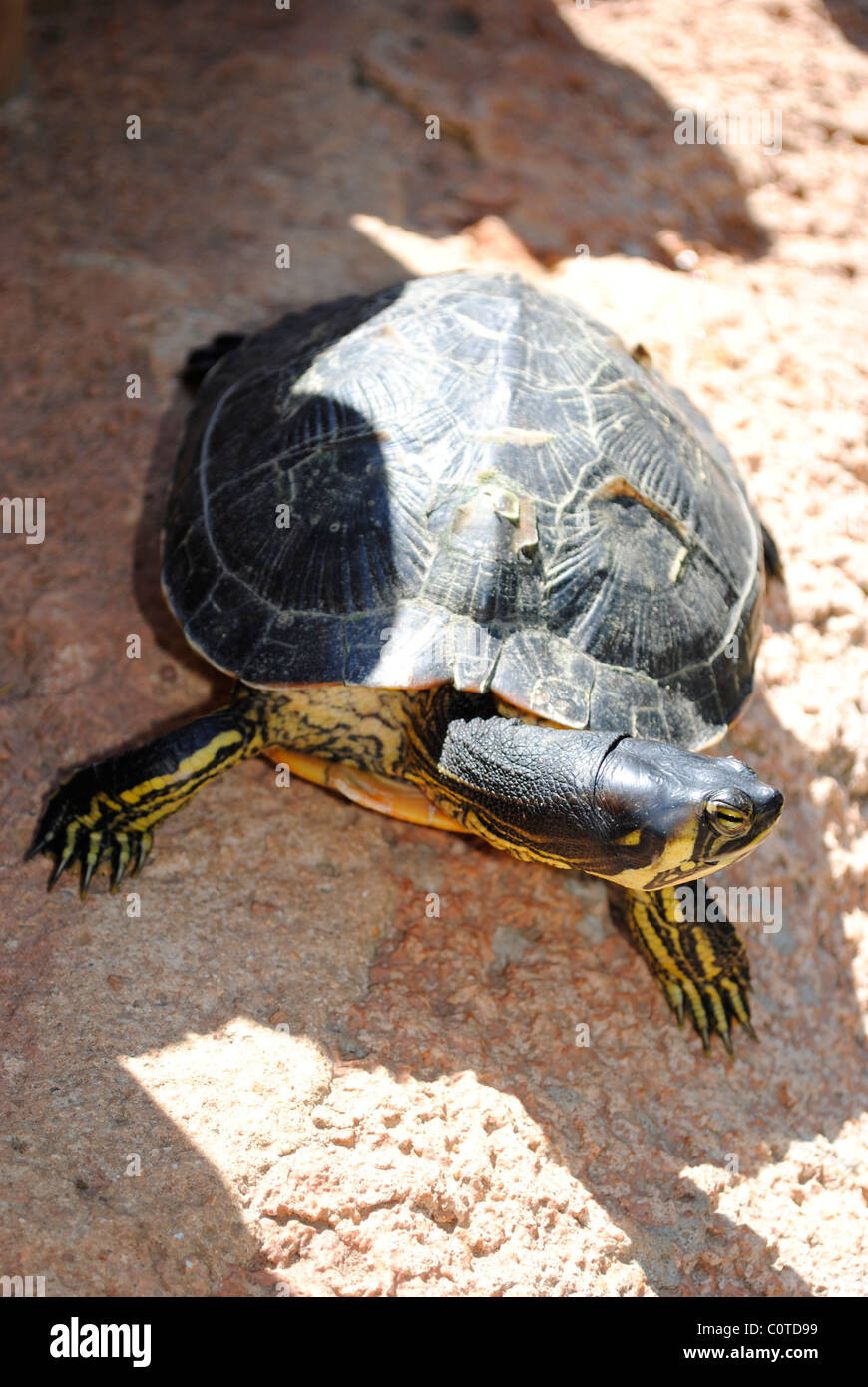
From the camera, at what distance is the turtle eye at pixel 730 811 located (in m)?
2.99

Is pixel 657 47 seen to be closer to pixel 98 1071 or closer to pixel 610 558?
pixel 610 558

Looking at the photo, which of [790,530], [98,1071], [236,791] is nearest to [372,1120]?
[98,1071]

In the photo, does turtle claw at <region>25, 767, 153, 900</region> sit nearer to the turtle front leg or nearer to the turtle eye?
the turtle front leg

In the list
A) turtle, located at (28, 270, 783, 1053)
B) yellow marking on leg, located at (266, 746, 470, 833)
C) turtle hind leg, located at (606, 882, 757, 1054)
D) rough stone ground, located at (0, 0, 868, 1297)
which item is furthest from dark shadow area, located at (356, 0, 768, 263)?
turtle hind leg, located at (606, 882, 757, 1054)

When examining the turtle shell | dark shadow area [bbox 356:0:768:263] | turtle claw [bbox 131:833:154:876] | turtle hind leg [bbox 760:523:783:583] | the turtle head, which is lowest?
turtle claw [bbox 131:833:154:876]

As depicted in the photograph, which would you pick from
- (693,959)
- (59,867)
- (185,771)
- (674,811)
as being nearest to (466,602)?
(674,811)

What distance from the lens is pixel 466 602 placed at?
3.75 meters

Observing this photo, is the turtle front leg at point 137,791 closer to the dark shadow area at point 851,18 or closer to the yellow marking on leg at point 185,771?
the yellow marking on leg at point 185,771

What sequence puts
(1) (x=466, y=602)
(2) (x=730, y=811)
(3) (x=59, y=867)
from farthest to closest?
1. (3) (x=59, y=867)
2. (1) (x=466, y=602)
3. (2) (x=730, y=811)

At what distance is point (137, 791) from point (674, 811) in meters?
2.01

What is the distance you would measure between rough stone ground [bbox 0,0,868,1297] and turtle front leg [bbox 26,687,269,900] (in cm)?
12

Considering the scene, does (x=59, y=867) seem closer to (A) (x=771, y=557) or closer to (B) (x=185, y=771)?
(B) (x=185, y=771)

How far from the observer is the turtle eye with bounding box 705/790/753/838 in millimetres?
2988

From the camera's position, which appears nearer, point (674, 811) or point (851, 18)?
point (674, 811)
